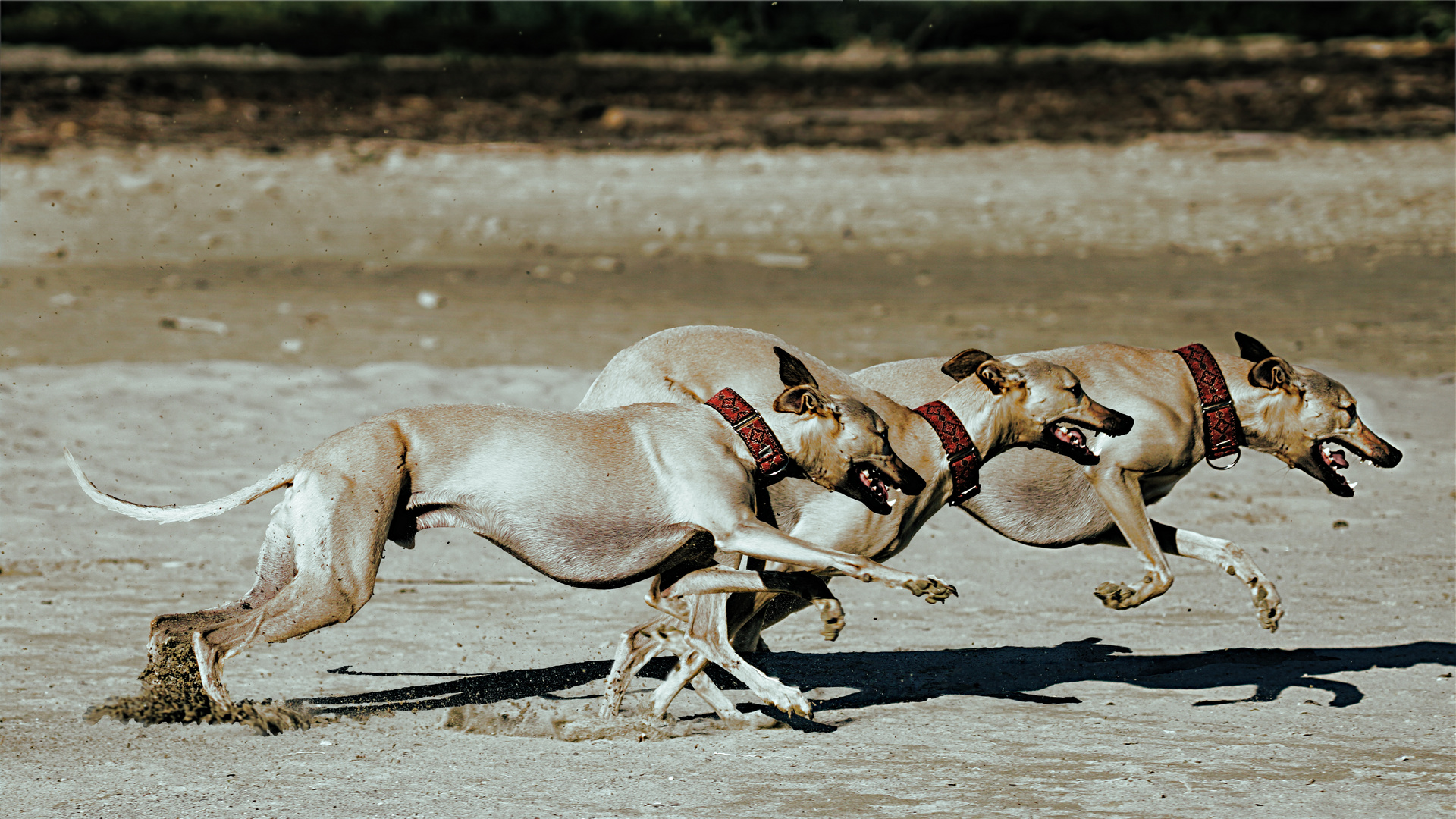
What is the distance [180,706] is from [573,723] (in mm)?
1530

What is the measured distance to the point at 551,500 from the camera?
6.28 m

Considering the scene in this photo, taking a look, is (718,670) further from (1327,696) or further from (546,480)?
(1327,696)

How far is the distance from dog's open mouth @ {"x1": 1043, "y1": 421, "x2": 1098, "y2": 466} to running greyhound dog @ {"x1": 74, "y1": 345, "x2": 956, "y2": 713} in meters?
0.79

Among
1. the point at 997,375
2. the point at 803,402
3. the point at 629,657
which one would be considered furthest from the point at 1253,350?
the point at 629,657

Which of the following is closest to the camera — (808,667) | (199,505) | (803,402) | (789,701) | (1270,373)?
(789,701)

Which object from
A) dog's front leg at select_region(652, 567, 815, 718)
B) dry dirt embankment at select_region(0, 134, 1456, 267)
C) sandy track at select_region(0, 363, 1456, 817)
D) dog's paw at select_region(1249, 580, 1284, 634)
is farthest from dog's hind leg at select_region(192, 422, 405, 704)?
dry dirt embankment at select_region(0, 134, 1456, 267)

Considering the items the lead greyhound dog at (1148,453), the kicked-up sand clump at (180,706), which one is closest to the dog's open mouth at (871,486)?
the lead greyhound dog at (1148,453)

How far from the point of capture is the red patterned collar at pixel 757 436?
6543 millimetres

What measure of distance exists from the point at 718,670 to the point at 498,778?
2.18m

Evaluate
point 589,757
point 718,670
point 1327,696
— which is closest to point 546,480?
point 589,757

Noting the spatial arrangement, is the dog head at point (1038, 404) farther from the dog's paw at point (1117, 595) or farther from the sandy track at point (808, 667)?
the sandy track at point (808, 667)

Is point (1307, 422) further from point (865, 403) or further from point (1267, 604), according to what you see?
point (865, 403)

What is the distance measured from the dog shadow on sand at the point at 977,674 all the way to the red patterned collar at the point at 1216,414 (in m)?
1.08

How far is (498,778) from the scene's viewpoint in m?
6.00
